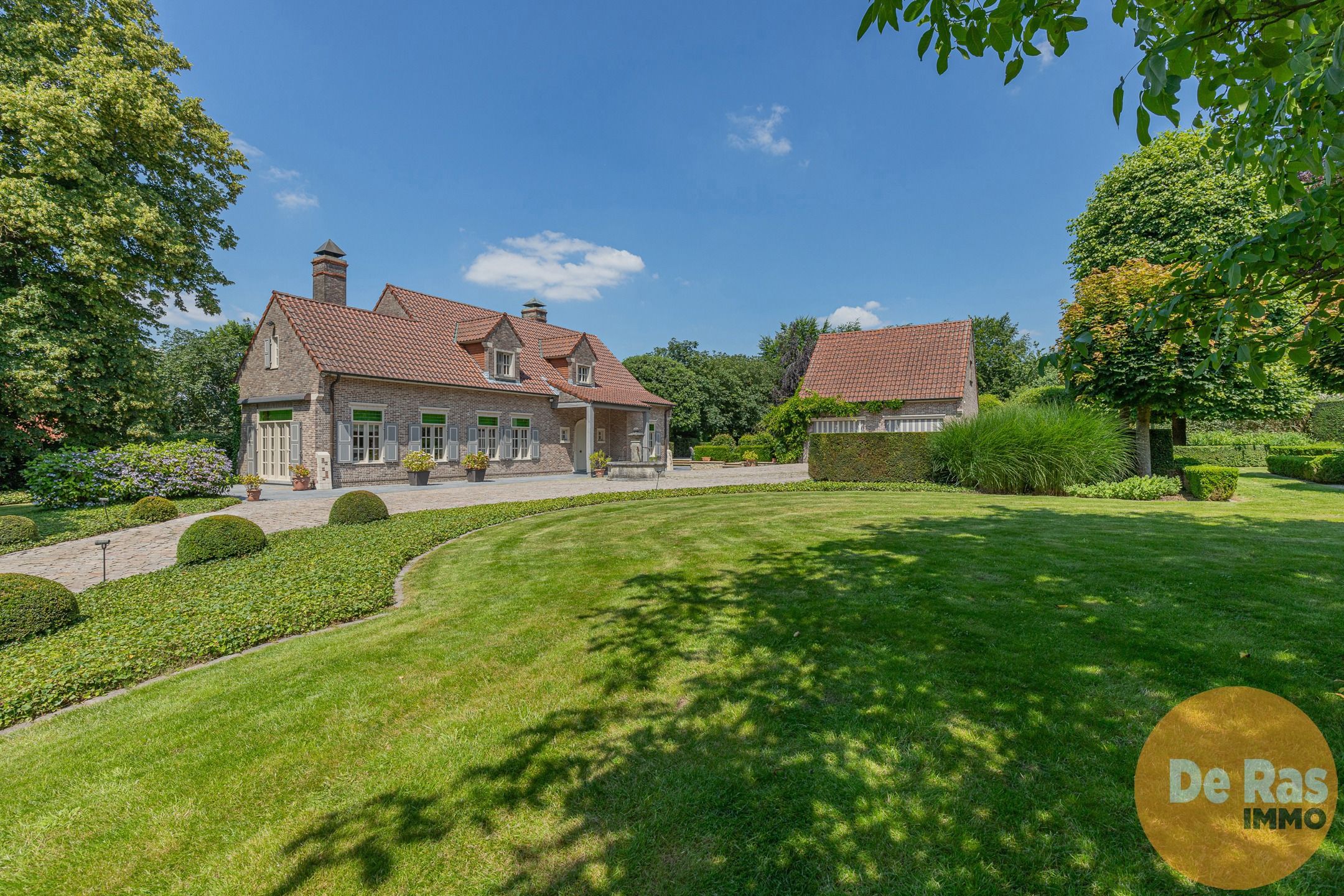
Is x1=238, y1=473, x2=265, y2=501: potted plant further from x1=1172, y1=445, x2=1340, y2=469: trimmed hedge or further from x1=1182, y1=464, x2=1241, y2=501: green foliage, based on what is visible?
x1=1172, y1=445, x2=1340, y2=469: trimmed hedge

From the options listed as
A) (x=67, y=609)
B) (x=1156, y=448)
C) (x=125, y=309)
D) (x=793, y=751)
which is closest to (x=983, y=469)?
(x=1156, y=448)

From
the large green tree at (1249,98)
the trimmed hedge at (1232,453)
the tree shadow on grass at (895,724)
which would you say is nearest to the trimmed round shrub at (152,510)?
the tree shadow on grass at (895,724)

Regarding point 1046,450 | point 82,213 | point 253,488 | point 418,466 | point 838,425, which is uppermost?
point 82,213

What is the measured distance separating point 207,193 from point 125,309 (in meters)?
5.33

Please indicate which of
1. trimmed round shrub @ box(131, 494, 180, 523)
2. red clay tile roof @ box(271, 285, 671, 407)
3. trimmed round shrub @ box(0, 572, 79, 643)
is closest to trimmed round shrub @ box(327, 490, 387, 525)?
trimmed round shrub @ box(131, 494, 180, 523)

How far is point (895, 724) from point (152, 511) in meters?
16.0

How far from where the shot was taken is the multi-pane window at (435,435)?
22.8 metres

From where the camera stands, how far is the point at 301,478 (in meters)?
19.5

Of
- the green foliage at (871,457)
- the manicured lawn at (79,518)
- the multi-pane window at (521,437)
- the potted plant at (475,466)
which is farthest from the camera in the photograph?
the multi-pane window at (521,437)

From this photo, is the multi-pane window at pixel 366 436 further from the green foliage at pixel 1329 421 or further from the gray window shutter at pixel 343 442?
the green foliage at pixel 1329 421

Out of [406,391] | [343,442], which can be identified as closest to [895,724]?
[343,442]

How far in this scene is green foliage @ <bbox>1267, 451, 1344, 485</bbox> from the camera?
16156 mm

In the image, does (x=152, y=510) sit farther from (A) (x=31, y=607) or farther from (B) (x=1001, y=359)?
(B) (x=1001, y=359)

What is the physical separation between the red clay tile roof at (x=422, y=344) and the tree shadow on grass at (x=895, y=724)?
20.0 metres
